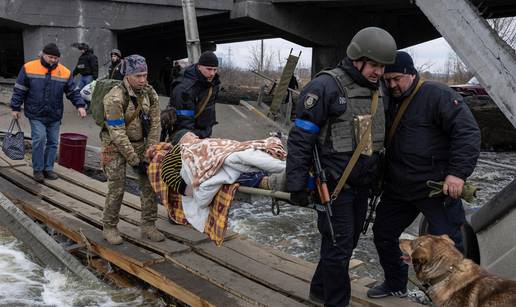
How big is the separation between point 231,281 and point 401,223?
1.41 metres

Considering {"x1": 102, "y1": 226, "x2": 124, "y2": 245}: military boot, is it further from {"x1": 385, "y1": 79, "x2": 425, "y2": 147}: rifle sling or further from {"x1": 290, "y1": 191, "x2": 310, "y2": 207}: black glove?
{"x1": 385, "y1": 79, "x2": 425, "y2": 147}: rifle sling

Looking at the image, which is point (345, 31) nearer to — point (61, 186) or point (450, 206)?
point (61, 186)

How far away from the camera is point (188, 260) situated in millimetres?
4375

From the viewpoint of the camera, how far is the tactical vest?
10.0 feet

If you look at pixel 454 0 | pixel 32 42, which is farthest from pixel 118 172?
pixel 32 42

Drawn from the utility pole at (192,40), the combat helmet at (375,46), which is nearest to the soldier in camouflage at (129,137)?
the combat helmet at (375,46)

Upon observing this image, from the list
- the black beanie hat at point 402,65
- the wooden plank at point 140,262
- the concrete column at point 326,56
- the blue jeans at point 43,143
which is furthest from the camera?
the concrete column at point 326,56

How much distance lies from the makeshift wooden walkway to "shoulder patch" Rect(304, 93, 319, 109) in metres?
1.49

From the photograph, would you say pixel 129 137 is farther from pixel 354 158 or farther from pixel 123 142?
pixel 354 158

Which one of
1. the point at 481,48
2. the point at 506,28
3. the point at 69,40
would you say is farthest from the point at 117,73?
the point at 506,28

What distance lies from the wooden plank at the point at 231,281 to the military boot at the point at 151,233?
397mm

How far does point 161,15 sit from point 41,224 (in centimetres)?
1085

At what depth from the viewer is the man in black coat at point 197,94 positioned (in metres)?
4.72

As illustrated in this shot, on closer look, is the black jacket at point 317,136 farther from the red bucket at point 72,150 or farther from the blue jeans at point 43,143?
the red bucket at point 72,150
